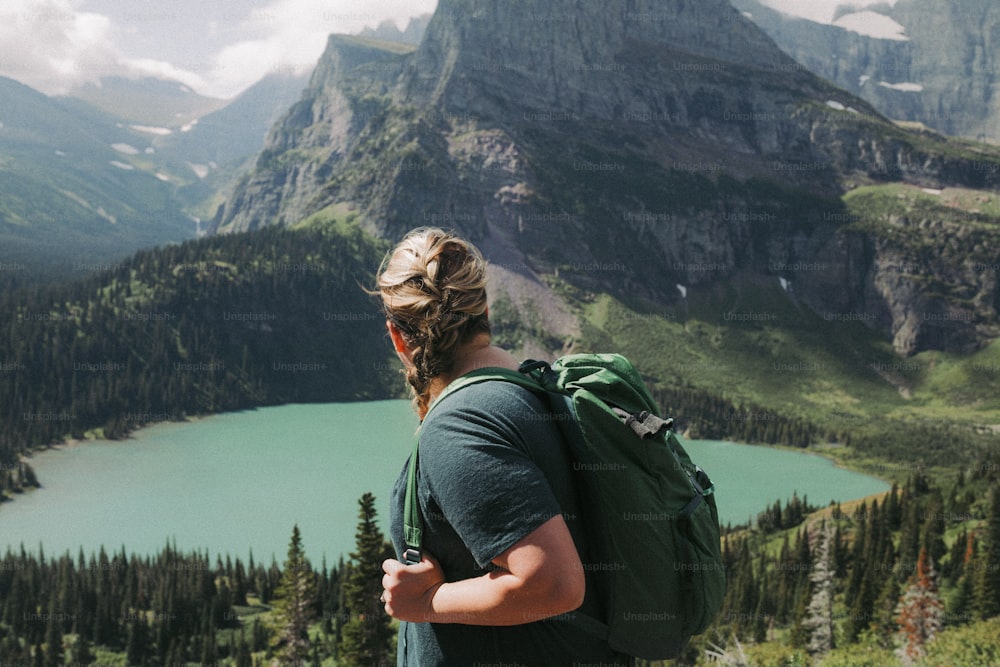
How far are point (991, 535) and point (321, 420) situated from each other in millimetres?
132199

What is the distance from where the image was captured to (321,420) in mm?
162375

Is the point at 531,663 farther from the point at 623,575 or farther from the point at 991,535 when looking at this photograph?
the point at 991,535

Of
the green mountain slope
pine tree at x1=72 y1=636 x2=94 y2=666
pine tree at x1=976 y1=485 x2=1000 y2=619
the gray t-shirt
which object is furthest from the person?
the green mountain slope

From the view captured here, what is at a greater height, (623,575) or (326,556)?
(623,575)

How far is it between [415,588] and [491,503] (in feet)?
2.32

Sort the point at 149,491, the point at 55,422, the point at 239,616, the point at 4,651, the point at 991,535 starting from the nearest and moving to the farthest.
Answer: the point at 991,535 → the point at 4,651 → the point at 239,616 → the point at 149,491 → the point at 55,422

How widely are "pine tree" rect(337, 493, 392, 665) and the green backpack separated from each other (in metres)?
26.1

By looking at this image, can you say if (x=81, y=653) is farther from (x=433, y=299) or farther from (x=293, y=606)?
(x=433, y=299)

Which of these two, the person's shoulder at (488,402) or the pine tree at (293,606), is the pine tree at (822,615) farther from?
the person's shoulder at (488,402)

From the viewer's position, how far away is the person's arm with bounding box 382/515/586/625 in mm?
3209

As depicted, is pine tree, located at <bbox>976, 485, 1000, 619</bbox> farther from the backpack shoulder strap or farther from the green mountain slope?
the green mountain slope

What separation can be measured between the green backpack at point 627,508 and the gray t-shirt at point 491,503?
66mm

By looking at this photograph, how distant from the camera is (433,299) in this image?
3662mm

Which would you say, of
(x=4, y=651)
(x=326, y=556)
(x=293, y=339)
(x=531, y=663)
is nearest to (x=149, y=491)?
(x=326, y=556)
